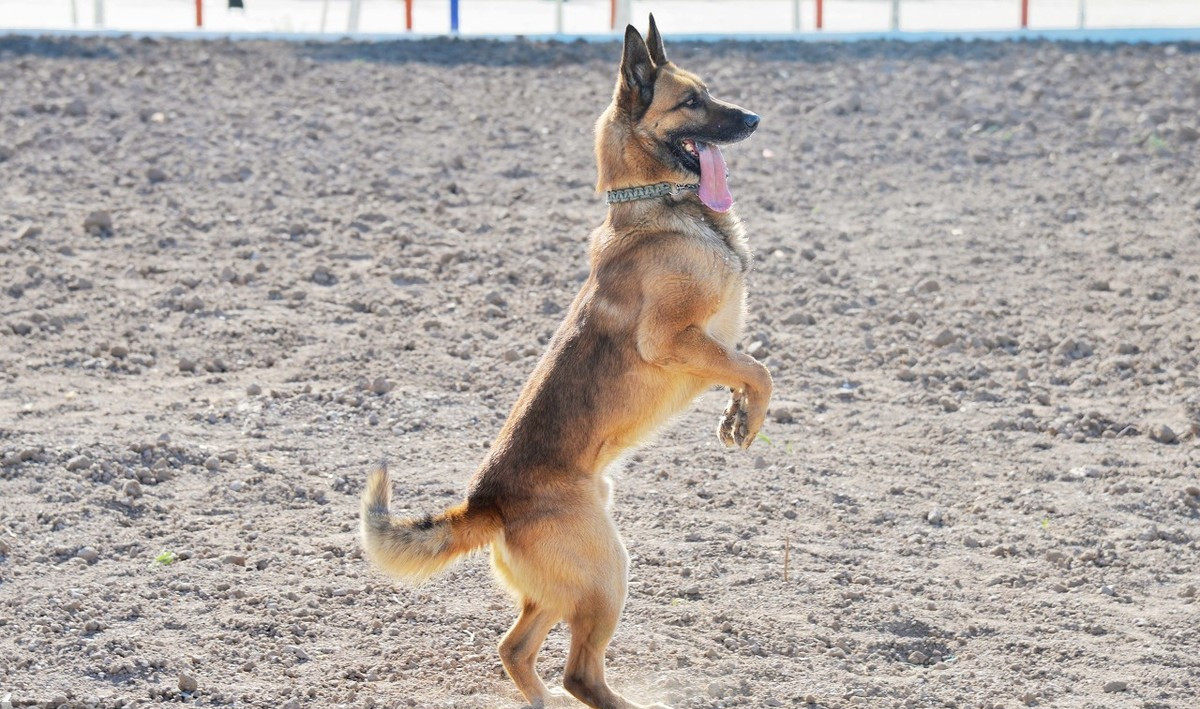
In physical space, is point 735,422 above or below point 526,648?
above

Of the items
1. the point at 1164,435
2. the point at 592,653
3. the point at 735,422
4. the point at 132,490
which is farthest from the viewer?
the point at 1164,435

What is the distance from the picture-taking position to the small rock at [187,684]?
16.1 ft

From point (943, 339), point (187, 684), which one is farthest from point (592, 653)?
point (943, 339)

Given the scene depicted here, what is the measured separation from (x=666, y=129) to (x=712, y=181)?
10.1 inches

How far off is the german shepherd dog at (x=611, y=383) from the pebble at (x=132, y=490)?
216 cm

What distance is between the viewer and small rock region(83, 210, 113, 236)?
32.2 feet

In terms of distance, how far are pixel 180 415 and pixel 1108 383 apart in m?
4.89

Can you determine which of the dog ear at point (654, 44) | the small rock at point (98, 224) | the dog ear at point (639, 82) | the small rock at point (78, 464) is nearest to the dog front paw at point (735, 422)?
the dog ear at point (639, 82)

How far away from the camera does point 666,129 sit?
5352mm

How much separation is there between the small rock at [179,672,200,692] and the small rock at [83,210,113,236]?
557 cm

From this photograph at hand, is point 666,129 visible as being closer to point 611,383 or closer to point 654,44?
point 654,44

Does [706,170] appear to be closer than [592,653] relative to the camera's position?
No

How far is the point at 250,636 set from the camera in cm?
529

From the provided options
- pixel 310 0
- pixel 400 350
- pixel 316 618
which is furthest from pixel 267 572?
pixel 310 0
